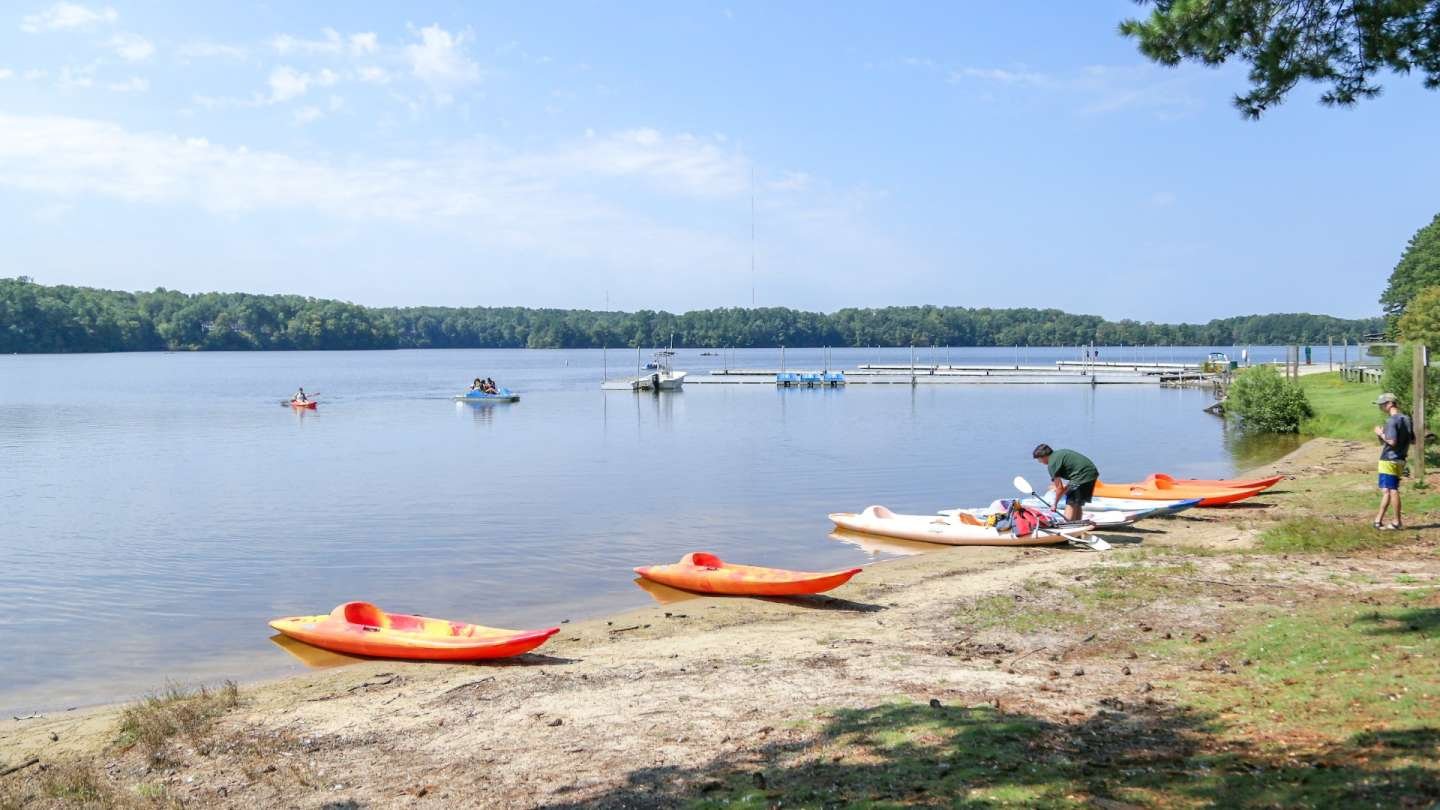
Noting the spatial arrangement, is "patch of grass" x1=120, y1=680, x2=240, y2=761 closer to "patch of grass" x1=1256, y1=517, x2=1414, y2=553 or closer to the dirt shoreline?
the dirt shoreline

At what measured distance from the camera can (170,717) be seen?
9430 millimetres

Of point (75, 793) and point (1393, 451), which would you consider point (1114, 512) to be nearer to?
point (1393, 451)

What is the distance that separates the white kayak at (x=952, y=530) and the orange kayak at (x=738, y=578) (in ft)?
13.9

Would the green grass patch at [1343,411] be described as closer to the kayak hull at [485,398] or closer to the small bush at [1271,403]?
the small bush at [1271,403]

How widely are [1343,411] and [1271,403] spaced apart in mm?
2909

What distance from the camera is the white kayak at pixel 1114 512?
18281mm

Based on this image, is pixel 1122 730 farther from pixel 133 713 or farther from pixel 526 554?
pixel 526 554

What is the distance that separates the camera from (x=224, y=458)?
38.2 m

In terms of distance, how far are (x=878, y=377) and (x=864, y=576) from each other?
80.1 m

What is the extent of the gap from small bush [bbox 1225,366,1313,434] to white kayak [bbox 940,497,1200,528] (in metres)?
22.9

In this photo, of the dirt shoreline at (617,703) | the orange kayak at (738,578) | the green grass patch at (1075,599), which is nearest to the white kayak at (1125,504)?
the green grass patch at (1075,599)

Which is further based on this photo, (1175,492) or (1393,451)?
(1175,492)

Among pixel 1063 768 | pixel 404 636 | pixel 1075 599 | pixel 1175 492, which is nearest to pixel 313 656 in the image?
pixel 404 636

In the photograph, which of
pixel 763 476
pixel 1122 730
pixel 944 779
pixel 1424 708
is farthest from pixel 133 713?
pixel 763 476
